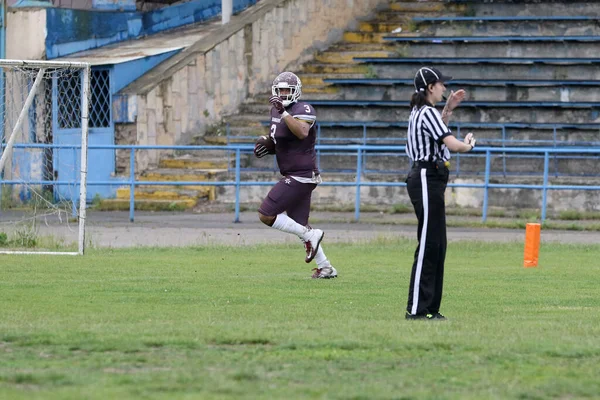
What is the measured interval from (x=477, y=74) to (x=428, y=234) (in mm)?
21197

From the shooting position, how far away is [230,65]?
30266mm

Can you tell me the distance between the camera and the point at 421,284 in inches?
371

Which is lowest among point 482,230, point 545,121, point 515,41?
point 482,230

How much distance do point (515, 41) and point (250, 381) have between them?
25293mm

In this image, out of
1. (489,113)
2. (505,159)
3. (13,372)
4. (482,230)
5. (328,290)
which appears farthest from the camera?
(489,113)

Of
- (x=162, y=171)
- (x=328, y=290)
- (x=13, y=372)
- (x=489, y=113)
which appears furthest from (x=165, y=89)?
(x=13, y=372)

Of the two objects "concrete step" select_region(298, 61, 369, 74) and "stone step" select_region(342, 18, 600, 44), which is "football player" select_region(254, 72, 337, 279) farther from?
"stone step" select_region(342, 18, 600, 44)

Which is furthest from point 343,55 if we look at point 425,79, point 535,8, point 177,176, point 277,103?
point 425,79

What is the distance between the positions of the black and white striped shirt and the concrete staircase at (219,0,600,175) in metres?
17.6

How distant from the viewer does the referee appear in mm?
9281

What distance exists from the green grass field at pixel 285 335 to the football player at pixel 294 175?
0.46 m

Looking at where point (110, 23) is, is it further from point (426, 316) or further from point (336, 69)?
point (426, 316)

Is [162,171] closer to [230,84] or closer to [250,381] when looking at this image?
[230,84]

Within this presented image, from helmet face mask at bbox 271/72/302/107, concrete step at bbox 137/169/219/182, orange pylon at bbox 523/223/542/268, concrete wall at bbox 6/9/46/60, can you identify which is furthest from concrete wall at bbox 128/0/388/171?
helmet face mask at bbox 271/72/302/107
